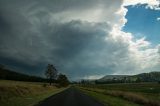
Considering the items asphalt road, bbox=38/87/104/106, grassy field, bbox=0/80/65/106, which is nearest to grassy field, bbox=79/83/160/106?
asphalt road, bbox=38/87/104/106

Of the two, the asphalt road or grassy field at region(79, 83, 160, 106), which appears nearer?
the asphalt road

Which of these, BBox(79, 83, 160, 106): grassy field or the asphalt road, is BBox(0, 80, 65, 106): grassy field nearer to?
the asphalt road

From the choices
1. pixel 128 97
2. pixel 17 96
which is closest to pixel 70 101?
pixel 128 97

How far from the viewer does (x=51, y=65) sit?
555ft

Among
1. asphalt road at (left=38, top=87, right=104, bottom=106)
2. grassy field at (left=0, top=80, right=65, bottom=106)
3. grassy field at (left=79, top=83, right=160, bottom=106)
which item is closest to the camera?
asphalt road at (left=38, top=87, right=104, bottom=106)

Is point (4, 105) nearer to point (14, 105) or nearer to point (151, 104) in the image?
point (14, 105)

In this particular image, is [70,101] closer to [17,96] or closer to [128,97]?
[128,97]

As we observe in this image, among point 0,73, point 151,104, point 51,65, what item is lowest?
point 151,104

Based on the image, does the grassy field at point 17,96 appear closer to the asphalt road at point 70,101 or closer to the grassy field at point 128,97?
the asphalt road at point 70,101

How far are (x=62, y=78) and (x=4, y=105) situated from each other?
499 ft

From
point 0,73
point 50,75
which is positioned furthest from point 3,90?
point 50,75

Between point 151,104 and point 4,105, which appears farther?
point 151,104

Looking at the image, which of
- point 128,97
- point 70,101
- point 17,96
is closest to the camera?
point 70,101

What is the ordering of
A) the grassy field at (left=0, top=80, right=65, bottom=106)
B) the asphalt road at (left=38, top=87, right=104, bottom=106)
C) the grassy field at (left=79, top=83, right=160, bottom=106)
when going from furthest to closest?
the grassy field at (left=79, top=83, right=160, bottom=106)
the grassy field at (left=0, top=80, right=65, bottom=106)
the asphalt road at (left=38, top=87, right=104, bottom=106)
